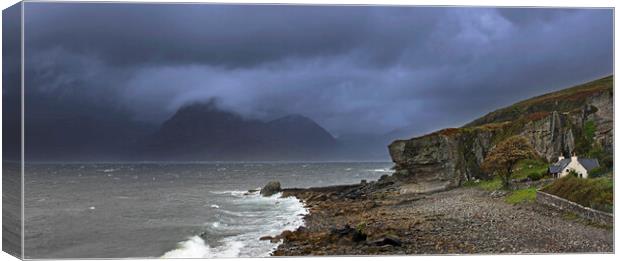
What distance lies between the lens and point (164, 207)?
15875 millimetres

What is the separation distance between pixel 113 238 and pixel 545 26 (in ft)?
32.8

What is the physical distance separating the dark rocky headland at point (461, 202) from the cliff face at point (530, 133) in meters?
0.02

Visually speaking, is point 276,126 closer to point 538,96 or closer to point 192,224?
point 192,224

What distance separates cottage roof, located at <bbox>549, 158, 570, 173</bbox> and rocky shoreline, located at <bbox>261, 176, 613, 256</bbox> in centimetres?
89

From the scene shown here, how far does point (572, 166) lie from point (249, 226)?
23.2 feet

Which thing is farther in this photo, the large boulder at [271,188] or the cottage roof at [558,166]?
the cottage roof at [558,166]

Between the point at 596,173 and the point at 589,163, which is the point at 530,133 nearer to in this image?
the point at 589,163

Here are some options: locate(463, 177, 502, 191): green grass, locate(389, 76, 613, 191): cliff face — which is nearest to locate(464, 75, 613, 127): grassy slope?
locate(389, 76, 613, 191): cliff face

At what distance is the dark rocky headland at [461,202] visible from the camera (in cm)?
1584

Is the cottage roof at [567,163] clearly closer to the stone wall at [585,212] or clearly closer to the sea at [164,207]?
the stone wall at [585,212]

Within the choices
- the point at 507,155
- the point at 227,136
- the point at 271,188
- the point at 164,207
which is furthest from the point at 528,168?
the point at 164,207

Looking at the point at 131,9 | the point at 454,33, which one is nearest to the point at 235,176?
the point at 131,9

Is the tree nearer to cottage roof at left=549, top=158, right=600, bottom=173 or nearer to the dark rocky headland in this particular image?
the dark rocky headland

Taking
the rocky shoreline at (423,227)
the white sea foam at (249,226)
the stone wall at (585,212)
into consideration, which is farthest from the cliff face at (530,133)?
the white sea foam at (249,226)
